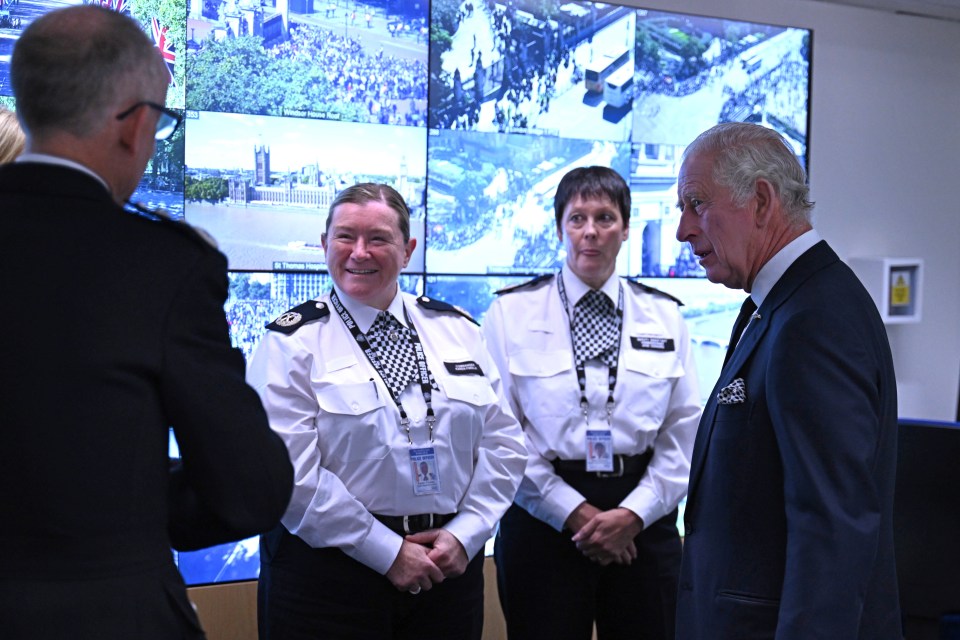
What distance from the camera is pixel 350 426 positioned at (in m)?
2.56

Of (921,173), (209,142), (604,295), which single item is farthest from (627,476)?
(921,173)

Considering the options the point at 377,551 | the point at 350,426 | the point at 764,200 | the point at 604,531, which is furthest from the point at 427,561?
the point at 764,200

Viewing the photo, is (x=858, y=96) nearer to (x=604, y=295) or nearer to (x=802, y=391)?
(x=604, y=295)

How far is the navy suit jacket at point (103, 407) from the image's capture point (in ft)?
3.95

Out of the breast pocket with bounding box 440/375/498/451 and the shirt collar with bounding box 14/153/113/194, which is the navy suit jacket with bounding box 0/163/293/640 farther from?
the breast pocket with bounding box 440/375/498/451

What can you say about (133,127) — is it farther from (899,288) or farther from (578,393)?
(899,288)

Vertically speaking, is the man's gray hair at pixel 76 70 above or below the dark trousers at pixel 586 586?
above

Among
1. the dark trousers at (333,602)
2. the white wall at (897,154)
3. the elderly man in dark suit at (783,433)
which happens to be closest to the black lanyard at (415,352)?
the dark trousers at (333,602)

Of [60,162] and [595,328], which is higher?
[60,162]

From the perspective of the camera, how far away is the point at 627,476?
3.13 m

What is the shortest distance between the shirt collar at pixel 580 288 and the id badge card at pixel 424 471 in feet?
2.99

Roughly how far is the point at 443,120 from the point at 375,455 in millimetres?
1865

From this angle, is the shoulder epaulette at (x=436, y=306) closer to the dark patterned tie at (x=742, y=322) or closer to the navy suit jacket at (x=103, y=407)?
the dark patterned tie at (x=742, y=322)

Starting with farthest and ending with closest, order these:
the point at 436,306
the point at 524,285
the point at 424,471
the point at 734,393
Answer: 1. the point at 524,285
2. the point at 436,306
3. the point at 424,471
4. the point at 734,393
